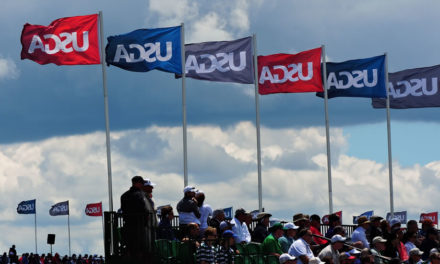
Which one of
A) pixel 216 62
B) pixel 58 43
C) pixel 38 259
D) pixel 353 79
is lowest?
pixel 38 259

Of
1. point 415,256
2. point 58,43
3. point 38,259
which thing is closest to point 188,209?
point 415,256

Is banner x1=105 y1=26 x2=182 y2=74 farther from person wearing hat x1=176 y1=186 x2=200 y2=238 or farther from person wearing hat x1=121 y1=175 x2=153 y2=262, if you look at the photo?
person wearing hat x1=121 y1=175 x2=153 y2=262

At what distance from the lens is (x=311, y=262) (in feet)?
71.5

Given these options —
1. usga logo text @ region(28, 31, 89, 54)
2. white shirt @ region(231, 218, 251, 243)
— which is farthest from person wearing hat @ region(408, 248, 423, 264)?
usga logo text @ region(28, 31, 89, 54)

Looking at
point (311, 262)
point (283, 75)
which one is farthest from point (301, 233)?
point (283, 75)

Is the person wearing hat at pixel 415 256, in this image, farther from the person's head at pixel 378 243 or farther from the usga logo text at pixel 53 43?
the usga logo text at pixel 53 43

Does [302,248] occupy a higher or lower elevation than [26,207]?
lower

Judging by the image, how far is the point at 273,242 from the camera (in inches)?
956

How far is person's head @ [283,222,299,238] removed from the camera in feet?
80.8

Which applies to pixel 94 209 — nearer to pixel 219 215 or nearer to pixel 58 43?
pixel 58 43

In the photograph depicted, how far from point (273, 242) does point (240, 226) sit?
5.54 feet

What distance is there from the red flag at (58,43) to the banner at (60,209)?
143 ft

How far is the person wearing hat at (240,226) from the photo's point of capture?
84.0ft

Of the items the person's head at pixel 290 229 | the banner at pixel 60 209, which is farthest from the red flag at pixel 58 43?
the banner at pixel 60 209
